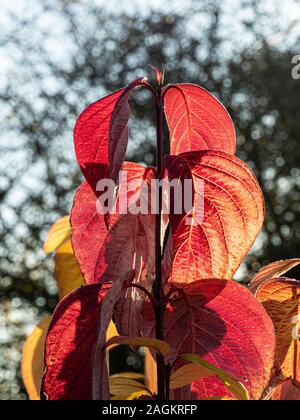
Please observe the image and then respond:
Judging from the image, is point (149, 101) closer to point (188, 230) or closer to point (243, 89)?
point (243, 89)

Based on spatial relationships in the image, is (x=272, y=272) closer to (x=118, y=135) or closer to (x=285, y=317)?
(x=285, y=317)

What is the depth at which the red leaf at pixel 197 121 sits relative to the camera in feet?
1.72

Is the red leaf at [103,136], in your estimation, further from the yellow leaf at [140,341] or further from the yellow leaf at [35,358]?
the yellow leaf at [35,358]

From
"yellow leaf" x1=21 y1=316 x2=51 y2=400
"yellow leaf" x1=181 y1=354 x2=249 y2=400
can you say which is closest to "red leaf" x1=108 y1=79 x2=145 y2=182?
"yellow leaf" x1=181 y1=354 x2=249 y2=400

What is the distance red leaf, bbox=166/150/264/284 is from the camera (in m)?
0.47

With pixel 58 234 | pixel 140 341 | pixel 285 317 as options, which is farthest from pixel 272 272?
pixel 58 234

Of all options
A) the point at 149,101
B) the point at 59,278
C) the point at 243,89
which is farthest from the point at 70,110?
the point at 59,278

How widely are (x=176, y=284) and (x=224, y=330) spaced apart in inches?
1.5

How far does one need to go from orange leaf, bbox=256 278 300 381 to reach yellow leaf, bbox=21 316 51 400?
19cm

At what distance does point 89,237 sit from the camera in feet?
1.57

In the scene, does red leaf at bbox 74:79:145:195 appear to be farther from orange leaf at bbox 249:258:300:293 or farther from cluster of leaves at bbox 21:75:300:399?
orange leaf at bbox 249:258:300:293

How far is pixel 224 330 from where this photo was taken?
18.2 inches

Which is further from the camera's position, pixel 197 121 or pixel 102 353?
pixel 197 121

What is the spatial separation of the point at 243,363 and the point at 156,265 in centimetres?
8
